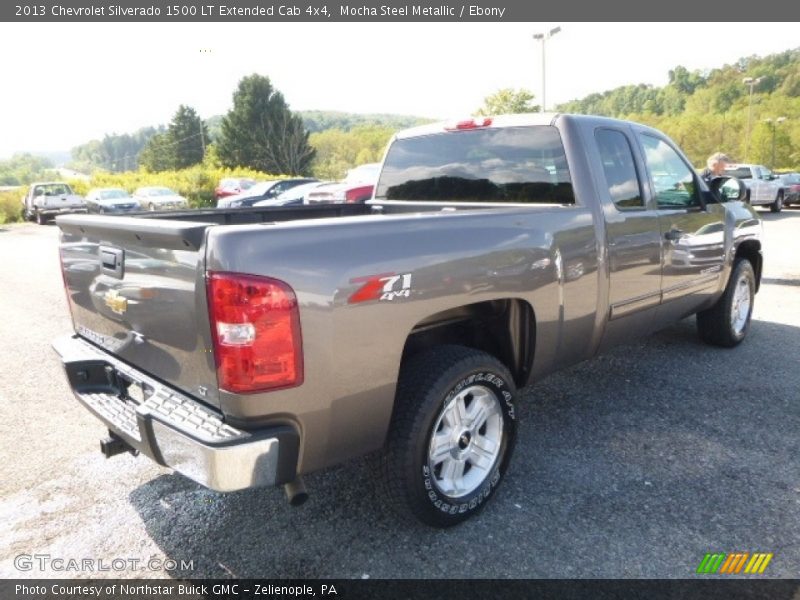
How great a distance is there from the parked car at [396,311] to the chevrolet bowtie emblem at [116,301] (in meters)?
0.02

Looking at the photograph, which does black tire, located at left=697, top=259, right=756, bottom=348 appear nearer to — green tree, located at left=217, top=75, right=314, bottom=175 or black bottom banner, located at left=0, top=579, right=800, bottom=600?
black bottom banner, located at left=0, top=579, right=800, bottom=600

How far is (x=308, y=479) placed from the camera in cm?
322

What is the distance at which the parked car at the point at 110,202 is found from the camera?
78.5 feet

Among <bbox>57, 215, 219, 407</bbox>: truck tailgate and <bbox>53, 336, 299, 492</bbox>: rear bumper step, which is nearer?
<bbox>53, 336, 299, 492</bbox>: rear bumper step

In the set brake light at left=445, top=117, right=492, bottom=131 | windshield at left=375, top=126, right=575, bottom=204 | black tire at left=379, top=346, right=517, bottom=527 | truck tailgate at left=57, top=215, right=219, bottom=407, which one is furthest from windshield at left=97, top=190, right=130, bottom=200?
black tire at left=379, top=346, right=517, bottom=527

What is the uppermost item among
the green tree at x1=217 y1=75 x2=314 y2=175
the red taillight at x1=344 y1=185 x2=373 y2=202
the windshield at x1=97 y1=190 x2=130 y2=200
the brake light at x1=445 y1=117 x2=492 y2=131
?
the green tree at x1=217 y1=75 x2=314 y2=175

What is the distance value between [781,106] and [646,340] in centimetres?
8493

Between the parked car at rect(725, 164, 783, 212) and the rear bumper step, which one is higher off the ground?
the parked car at rect(725, 164, 783, 212)

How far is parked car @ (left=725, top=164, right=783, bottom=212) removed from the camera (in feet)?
65.7

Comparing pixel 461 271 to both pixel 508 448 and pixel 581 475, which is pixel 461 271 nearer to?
pixel 508 448

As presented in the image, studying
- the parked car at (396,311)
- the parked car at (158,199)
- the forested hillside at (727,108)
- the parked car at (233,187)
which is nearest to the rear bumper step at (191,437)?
the parked car at (396,311)

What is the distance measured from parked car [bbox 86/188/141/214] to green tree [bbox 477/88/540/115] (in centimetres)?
3308

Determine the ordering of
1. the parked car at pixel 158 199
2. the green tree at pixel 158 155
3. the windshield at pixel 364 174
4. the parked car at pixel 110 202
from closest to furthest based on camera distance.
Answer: the windshield at pixel 364 174
the parked car at pixel 110 202
the parked car at pixel 158 199
the green tree at pixel 158 155

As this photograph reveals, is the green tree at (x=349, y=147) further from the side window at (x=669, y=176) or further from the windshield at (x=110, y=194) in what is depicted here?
the side window at (x=669, y=176)
